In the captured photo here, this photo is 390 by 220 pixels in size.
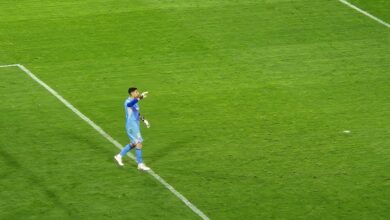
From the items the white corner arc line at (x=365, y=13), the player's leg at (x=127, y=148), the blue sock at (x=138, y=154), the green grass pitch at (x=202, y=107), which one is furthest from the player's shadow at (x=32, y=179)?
the white corner arc line at (x=365, y=13)

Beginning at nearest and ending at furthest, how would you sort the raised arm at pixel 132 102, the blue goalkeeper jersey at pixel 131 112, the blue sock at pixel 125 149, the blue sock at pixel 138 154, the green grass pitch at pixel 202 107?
the green grass pitch at pixel 202 107 < the raised arm at pixel 132 102 < the blue goalkeeper jersey at pixel 131 112 < the blue sock at pixel 138 154 < the blue sock at pixel 125 149

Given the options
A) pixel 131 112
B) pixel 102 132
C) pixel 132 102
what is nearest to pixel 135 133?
pixel 131 112

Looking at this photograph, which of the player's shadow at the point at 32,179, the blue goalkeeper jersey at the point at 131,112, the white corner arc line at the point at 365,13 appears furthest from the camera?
the white corner arc line at the point at 365,13

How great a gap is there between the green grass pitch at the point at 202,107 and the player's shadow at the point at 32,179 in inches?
1.8

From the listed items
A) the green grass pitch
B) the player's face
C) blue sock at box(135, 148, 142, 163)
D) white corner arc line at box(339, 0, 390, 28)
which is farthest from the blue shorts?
white corner arc line at box(339, 0, 390, 28)

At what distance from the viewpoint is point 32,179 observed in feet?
74.8

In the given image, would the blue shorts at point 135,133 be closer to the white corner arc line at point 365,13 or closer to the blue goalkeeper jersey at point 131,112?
the blue goalkeeper jersey at point 131,112

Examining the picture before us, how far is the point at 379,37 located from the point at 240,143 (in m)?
10.2

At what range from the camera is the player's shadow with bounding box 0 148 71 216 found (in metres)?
21.5

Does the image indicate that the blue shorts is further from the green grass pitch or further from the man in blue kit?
the green grass pitch

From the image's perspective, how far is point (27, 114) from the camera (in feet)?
88.9

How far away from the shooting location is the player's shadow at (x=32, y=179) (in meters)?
21.5

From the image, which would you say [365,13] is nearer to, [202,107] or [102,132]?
[202,107]

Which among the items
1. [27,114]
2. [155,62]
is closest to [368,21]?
[155,62]
